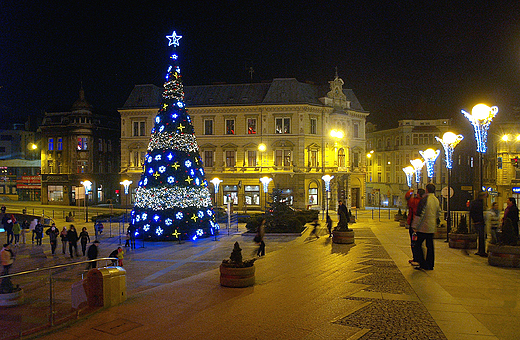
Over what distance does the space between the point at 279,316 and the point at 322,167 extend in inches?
1698

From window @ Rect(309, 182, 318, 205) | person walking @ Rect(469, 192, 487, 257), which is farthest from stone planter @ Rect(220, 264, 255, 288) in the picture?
window @ Rect(309, 182, 318, 205)

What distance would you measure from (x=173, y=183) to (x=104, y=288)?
16.9 metres

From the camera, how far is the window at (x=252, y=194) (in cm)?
4962

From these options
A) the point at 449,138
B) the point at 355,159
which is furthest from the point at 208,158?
the point at 449,138

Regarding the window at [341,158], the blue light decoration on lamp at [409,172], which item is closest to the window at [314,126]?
the window at [341,158]

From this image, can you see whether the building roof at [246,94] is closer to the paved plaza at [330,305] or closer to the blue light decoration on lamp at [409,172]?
the blue light decoration on lamp at [409,172]

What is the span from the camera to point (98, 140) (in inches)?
2427

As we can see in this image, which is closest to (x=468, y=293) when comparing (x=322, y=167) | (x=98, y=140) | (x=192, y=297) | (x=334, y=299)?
(x=334, y=299)

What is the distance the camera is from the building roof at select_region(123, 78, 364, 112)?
4996 cm

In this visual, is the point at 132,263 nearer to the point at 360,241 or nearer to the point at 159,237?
the point at 159,237

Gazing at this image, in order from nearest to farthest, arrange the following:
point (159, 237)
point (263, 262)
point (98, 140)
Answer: point (263, 262) → point (159, 237) → point (98, 140)

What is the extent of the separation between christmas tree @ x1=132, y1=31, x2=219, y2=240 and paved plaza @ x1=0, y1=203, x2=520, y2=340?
1128cm

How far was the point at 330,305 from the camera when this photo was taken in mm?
8180

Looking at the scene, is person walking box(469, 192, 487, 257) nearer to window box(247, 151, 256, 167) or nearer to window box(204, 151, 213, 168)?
window box(247, 151, 256, 167)
